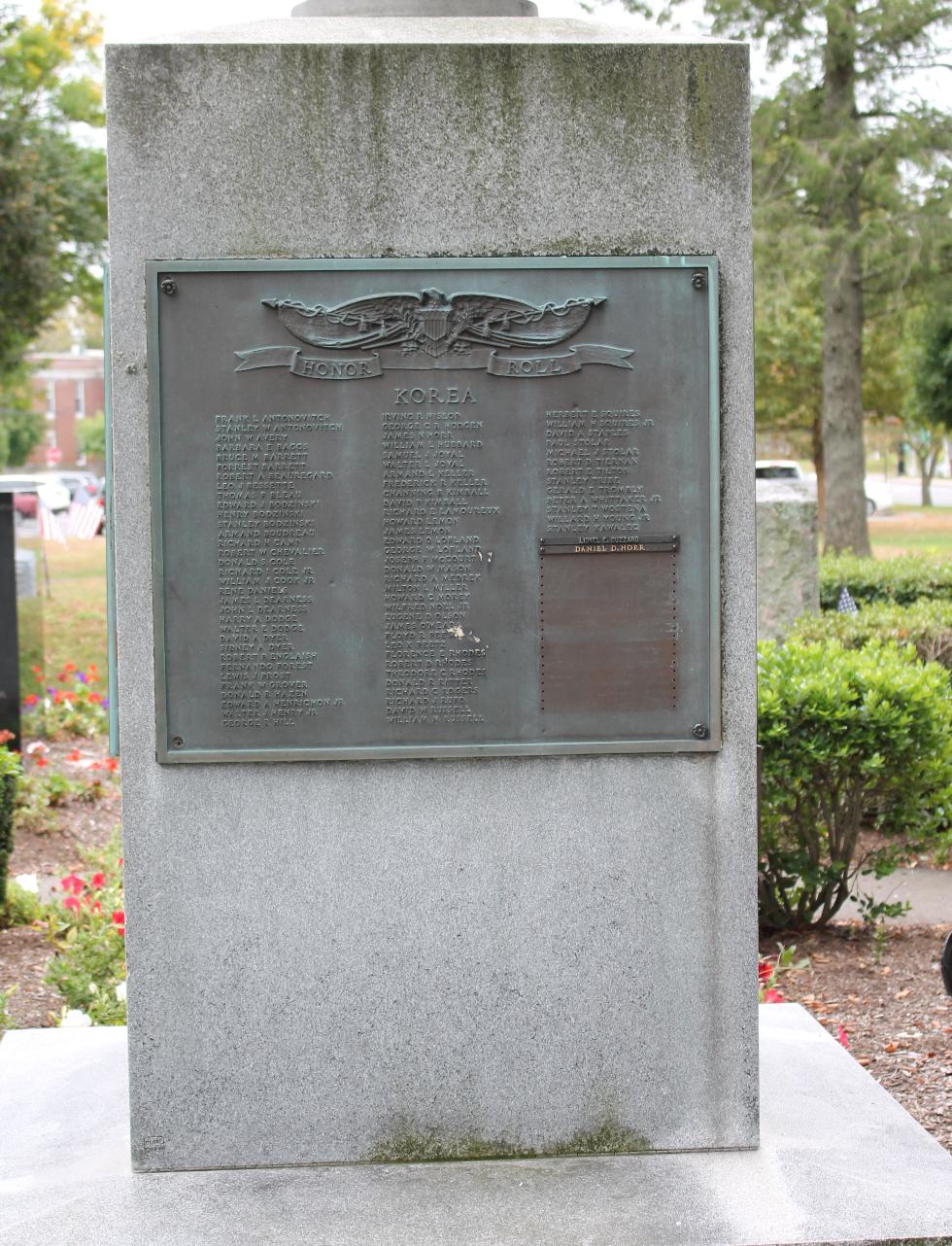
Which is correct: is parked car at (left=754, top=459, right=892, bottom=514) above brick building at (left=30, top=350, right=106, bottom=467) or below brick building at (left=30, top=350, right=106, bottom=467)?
below

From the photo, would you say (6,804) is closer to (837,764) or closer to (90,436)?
(837,764)

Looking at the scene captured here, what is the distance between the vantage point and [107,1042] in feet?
14.8

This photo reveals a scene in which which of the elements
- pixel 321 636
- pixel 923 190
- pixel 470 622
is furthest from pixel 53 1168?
pixel 923 190

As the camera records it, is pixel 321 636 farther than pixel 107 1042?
No

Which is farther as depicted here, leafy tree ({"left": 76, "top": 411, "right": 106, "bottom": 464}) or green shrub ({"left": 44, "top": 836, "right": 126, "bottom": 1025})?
leafy tree ({"left": 76, "top": 411, "right": 106, "bottom": 464})

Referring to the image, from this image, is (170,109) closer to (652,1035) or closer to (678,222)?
(678,222)

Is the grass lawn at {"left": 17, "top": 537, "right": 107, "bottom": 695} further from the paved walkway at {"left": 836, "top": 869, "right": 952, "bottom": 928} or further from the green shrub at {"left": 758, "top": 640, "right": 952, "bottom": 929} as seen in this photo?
the paved walkway at {"left": 836, "top": 869, "right": 952, "bottom": 928}

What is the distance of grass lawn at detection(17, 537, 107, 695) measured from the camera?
11.5m

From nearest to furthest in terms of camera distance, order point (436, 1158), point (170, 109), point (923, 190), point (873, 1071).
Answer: point (170, 109)
point (436, 1158)
point (873, 1071)
point (923, 190)

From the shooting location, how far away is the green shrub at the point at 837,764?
20.5ft

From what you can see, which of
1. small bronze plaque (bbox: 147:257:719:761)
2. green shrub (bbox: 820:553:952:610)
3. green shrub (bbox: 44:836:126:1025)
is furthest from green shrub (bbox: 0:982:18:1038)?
green shrub (bbox: 820:553:952:610)

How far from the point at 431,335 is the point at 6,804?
425 cm

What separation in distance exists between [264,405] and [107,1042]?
7.31ft

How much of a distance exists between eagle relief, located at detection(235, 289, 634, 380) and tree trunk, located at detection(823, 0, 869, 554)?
14.4 m
